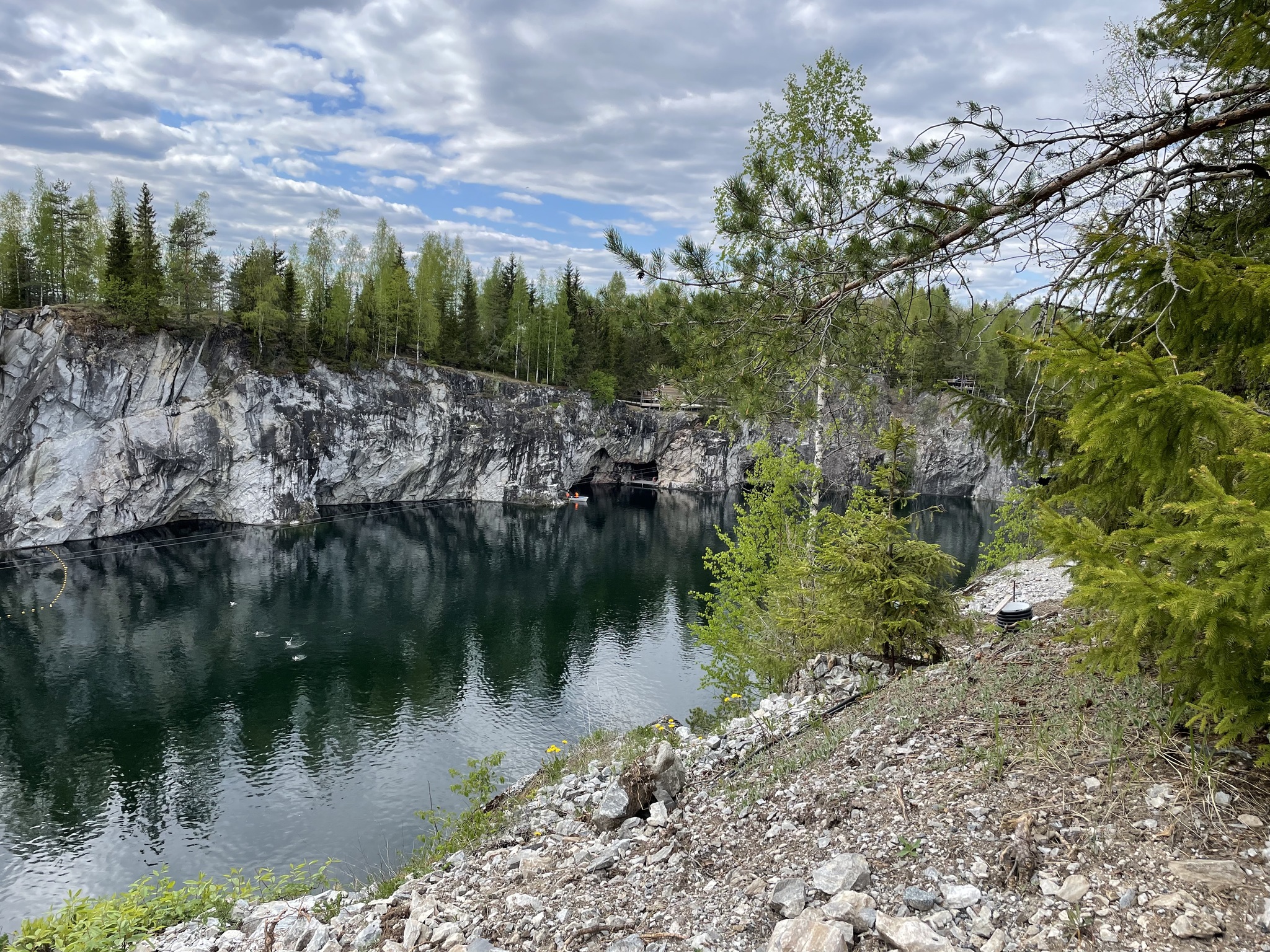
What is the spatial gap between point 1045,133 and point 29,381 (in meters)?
63.4

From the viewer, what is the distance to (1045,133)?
211 inches

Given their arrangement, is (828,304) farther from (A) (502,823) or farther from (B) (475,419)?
(B) (475,419)

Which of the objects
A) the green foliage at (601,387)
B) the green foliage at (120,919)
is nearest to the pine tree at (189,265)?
the green foliage at (601,387)

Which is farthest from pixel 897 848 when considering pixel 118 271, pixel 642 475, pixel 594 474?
pixel 642 475

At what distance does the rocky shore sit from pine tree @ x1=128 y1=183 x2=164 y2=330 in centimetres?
5719

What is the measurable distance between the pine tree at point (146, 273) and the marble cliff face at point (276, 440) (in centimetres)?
207

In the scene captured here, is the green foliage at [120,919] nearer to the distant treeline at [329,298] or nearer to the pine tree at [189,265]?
the distant treeline at [329,298]

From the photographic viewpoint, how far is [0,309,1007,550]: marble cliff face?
1959 inches

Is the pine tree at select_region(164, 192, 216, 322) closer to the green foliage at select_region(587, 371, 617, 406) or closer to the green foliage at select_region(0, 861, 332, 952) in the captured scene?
the green foliage at select_region(587, 371, 617, 406)

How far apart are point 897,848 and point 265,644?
35520 mm

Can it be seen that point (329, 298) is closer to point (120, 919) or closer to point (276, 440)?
point (276, 440)

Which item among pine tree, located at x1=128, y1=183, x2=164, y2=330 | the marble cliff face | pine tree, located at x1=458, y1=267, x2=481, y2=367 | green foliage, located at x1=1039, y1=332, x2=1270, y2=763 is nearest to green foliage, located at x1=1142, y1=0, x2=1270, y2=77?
green foliage, located at x1=1039, y1=332, x2=1270, y2=763

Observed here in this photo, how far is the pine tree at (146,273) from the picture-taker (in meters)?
52.4

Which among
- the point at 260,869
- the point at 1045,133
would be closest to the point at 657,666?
the point at 260,869
